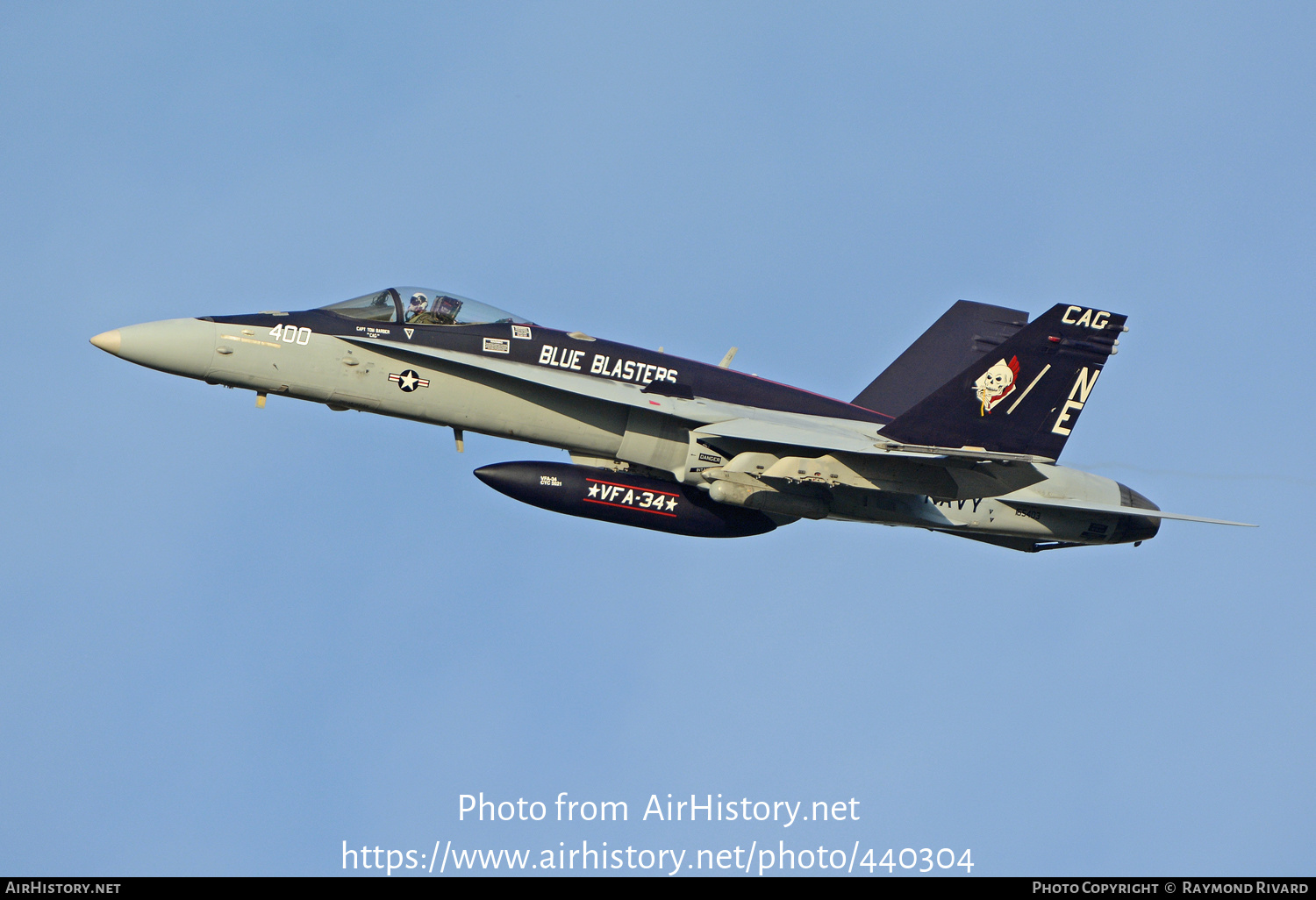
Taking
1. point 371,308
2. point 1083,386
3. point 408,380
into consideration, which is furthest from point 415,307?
point 1083,386

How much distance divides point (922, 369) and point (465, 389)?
8207mm

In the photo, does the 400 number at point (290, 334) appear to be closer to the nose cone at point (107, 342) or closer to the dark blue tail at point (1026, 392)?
the nose cone at point (107, 342)

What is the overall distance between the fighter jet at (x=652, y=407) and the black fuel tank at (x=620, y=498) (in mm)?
24

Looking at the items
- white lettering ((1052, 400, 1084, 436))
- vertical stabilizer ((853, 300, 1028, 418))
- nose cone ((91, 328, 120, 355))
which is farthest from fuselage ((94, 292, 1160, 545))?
vertical stabilizer ((853, 300, 1028, 418))

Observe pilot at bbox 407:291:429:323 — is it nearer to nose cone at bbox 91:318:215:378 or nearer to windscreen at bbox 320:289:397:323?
windscreen at bbox 320:289:397:323

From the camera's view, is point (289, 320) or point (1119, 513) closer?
point (289, 320)

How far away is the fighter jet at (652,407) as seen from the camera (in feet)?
57.4

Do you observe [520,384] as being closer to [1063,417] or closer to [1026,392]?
[1026,392]

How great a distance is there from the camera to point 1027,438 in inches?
722
